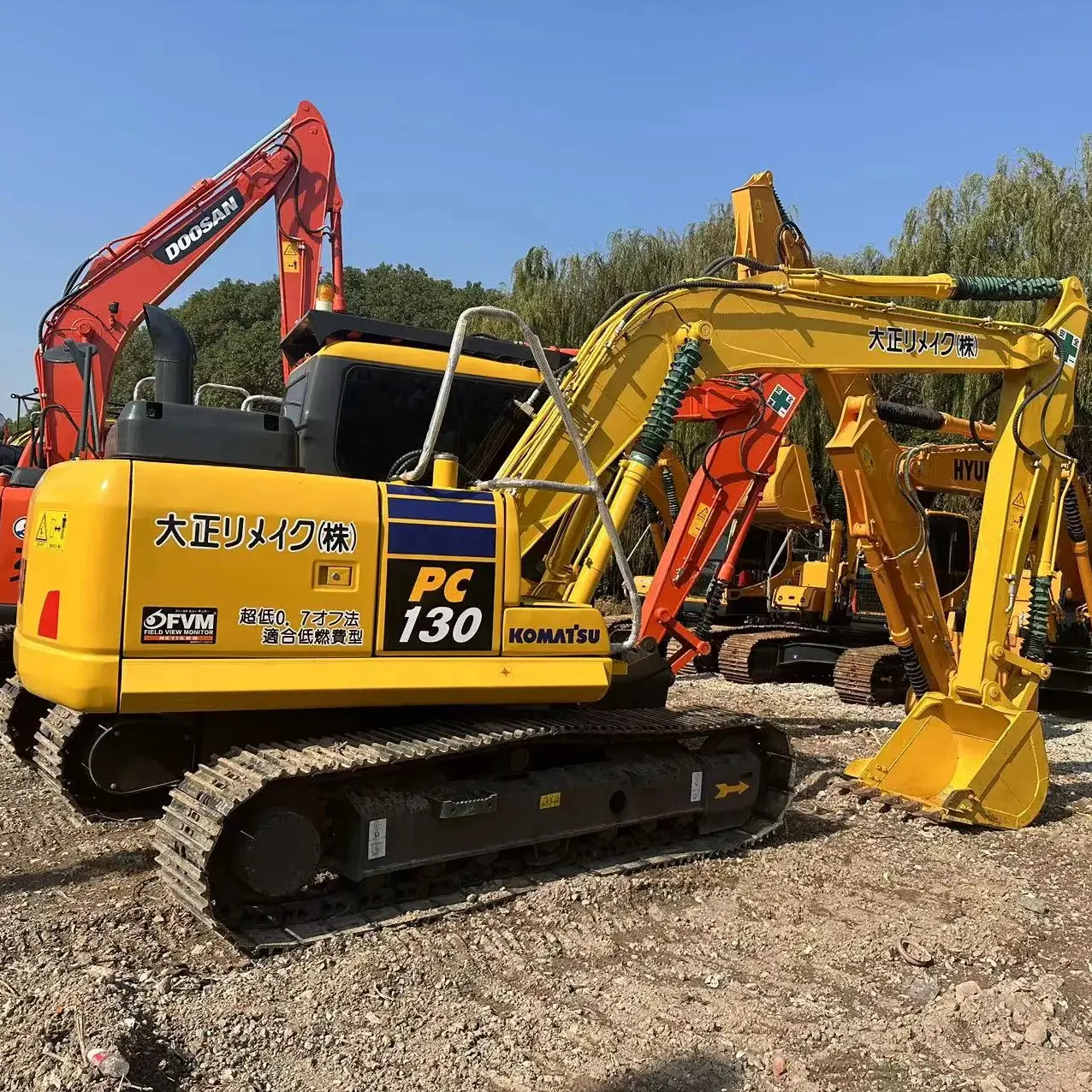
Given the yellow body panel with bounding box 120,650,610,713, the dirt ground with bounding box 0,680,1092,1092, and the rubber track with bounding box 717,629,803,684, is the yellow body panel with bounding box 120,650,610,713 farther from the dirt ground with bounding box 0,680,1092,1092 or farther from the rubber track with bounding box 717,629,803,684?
the rubber track with bounding box 717,629,803,684

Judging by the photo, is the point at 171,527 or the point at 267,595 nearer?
the point at 171,527

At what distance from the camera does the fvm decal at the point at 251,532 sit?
13.3ft

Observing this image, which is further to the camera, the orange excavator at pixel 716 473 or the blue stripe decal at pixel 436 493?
the orange excavator at pixel 716 473

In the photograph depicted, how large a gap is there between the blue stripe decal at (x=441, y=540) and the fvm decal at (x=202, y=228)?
8.38m

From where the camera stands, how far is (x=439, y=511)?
181 inches

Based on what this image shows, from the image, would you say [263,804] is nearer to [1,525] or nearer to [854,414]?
[854,414]

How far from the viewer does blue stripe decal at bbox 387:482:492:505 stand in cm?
455

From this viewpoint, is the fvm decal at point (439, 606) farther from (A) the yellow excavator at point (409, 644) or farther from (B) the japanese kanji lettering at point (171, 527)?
(B) the japanese kanji lettering at point (171, 527)

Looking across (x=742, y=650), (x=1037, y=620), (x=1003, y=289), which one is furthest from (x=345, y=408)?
(x=742, y=650)

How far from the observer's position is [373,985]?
12.6 ft

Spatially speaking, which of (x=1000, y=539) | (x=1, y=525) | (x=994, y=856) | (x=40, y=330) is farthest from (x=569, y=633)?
(x=40, y=330)

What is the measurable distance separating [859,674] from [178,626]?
8352mm

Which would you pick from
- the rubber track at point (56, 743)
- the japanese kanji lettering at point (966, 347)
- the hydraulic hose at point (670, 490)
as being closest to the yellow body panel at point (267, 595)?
the rubber track at point (56, 743)

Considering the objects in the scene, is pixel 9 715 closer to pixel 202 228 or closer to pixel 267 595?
pixel 267 595
